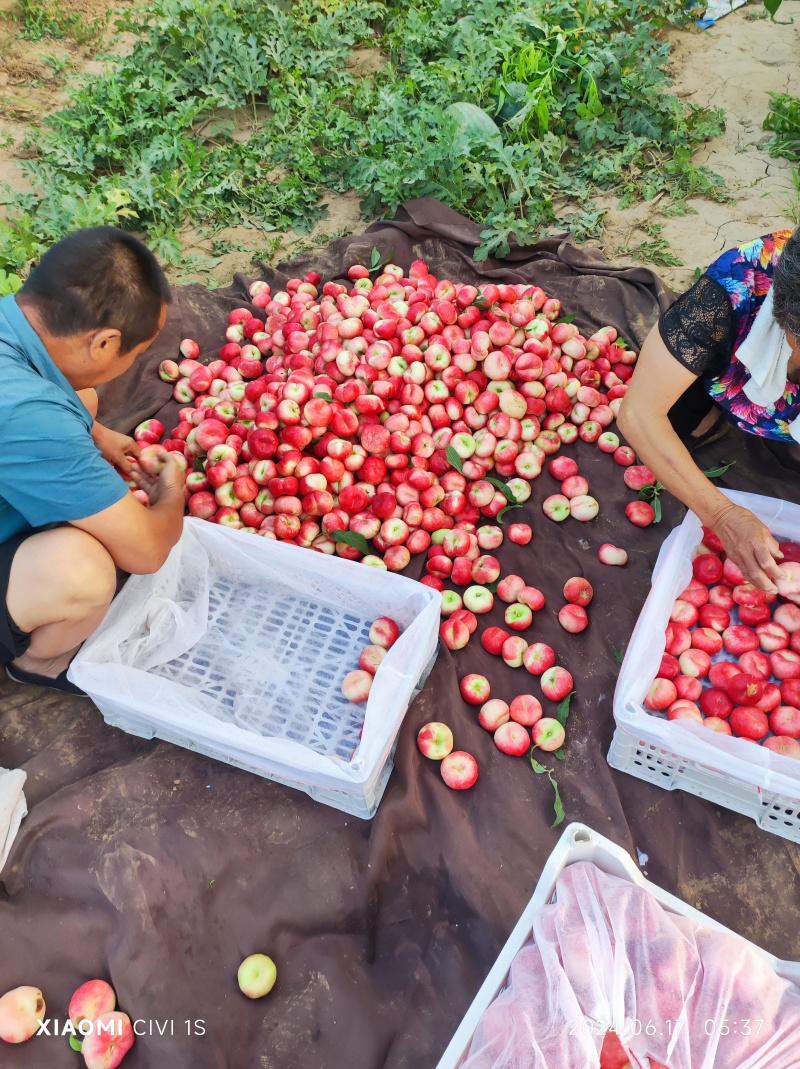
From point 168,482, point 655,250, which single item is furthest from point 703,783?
point 655,250

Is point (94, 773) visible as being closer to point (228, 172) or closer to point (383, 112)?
point (228, 172)

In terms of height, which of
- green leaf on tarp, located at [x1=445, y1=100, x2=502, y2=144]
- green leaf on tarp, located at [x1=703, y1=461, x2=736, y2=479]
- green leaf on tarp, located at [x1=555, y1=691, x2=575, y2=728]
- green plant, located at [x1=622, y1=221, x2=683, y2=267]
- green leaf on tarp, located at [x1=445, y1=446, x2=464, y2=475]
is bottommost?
green leaf on tarp, located at [x1=555, y1=691, x2=575, y2=728]

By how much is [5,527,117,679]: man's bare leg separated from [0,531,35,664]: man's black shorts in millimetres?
15

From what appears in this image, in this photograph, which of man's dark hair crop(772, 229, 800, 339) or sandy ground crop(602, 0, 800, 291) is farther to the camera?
sandy ground crop(602, 0, 800, 291)

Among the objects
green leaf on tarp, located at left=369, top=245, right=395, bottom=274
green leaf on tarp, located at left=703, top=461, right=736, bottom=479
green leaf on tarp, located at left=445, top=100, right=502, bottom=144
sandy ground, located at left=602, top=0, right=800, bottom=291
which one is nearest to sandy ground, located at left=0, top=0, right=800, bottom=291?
sandy ground, located at left=602, top=0, right=800, bottom=291

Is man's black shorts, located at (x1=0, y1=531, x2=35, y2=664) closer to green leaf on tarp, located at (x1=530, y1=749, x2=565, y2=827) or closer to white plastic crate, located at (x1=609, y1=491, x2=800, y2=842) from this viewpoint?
green leaf on tarp, located at (x1=530, y1=749, x2=565, y2=827)

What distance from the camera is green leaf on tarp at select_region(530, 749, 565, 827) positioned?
224 centimetres

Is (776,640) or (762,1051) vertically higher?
(762,1051)

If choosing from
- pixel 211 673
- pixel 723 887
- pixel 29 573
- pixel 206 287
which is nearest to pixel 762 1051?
pixel 723 887

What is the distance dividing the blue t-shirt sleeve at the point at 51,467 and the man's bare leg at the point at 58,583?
0.37 ft

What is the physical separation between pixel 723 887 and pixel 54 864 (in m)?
2.01

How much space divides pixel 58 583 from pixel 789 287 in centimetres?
222

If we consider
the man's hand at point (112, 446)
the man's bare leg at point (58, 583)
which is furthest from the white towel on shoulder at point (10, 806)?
the man's hand at point (112, 446)

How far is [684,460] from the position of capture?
2.44 meters
